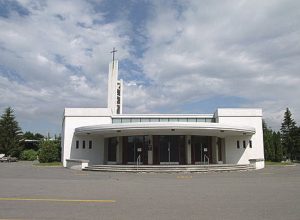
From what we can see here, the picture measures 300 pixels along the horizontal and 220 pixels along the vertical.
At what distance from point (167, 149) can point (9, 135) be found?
150ft

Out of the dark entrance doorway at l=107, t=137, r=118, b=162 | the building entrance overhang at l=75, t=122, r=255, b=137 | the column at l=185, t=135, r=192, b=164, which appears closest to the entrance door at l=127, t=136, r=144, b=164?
the building entrance overhang at l=75, t=122, r=255, b=137

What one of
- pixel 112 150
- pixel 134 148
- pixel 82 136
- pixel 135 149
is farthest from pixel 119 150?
pixel 82 136

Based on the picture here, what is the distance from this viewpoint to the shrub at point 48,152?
139 feet

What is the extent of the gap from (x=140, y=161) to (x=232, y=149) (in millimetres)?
10431

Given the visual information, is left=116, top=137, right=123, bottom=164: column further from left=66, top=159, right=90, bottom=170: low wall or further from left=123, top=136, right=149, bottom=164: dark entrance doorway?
left=66, top=159, right=90, bottom=170: low wall

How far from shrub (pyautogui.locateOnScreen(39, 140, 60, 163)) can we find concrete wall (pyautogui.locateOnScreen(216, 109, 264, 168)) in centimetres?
2118

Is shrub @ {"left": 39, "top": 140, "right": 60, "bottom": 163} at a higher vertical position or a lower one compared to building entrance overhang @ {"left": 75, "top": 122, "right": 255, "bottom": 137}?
lower

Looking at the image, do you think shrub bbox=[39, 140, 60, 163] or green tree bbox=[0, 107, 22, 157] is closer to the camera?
shrub bbox=[39, 140, 60, 163]

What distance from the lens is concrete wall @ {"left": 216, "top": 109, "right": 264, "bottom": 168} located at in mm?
36938

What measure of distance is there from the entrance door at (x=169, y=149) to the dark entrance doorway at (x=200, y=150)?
1.89 meters

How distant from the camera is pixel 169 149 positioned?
3341cm

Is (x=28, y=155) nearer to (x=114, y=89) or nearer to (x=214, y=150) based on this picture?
(x=114, y=89)

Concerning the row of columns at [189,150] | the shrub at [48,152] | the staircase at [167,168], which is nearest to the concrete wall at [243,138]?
the row of columns at [189,150]

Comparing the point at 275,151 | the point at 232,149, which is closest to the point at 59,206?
the point at 232,149
